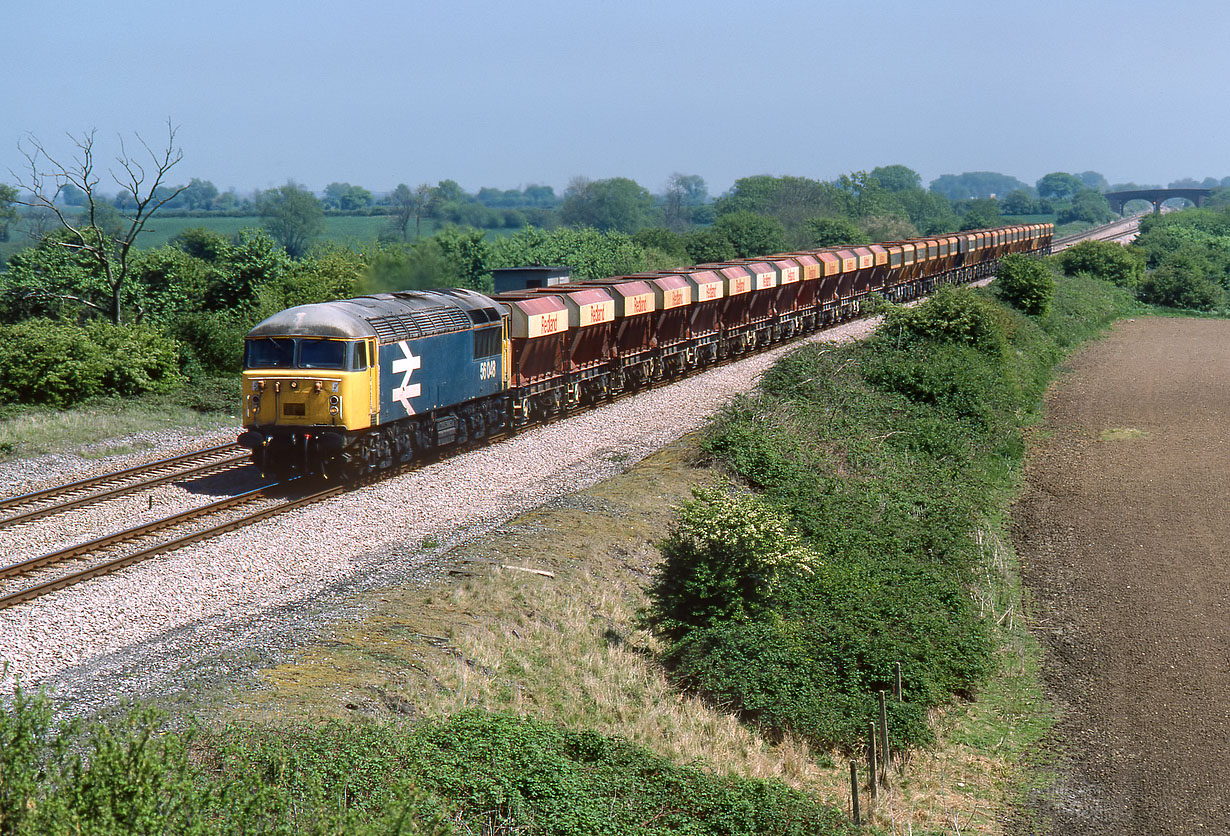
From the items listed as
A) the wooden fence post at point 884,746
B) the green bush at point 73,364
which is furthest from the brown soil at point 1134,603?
the green bush at point 73,364

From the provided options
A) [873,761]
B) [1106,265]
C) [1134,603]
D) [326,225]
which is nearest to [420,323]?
[873,761]

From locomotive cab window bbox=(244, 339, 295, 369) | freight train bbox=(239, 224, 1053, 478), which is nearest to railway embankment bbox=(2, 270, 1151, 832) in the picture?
freight train bbox=(239, 224, 1053, 478)

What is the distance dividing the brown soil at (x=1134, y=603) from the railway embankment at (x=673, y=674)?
3.00 feet

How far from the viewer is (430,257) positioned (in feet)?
150

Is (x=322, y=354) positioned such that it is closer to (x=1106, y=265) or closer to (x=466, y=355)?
(x=466, y=355)

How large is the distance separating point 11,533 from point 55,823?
1441cm

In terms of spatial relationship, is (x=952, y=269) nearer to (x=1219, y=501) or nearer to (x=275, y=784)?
(x=1219, y=501)

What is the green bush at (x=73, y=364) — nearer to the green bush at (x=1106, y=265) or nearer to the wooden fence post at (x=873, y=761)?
the wooden fence post at (x=873, y=761)

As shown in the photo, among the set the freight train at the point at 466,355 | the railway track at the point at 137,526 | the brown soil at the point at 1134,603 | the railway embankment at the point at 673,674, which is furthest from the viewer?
the freight train at the point at 466,355

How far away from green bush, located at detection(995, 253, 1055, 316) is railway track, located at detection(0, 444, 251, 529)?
4448 cm

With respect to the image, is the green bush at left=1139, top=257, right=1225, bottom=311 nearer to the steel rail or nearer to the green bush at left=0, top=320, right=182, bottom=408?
the green bush at left=0, top=320, right=182, bottom=408

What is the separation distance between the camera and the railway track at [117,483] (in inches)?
870

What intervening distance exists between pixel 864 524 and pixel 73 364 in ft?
81.4

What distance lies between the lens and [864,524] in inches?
925
